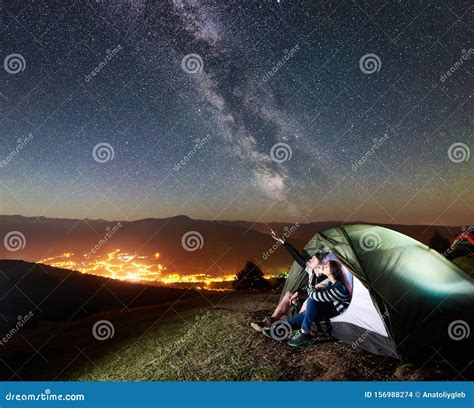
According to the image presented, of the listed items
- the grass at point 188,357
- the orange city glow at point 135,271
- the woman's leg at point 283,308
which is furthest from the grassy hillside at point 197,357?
the orange city glow at point 135,271

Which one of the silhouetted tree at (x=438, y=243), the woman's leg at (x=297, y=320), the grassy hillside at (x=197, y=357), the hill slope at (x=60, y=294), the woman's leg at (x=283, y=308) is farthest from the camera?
the silhouetted tree at (x=438, y=243)

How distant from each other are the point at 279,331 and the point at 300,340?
0.70m

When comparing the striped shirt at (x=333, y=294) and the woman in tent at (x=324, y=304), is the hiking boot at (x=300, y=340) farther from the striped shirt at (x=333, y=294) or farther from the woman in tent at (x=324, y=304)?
the striped shirt at (x=333, y=294)

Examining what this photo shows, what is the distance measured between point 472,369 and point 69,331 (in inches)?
479

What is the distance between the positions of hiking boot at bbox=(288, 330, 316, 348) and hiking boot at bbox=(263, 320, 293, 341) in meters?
0.35

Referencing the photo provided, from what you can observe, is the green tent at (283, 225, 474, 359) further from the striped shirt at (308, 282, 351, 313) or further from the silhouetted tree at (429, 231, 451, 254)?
the silhouetted tree at (429, 231, 451, 254)

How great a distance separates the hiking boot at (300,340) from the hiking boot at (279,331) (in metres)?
0.35

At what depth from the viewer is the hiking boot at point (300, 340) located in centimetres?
662

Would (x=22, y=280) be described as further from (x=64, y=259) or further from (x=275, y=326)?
(x=64, y=259)

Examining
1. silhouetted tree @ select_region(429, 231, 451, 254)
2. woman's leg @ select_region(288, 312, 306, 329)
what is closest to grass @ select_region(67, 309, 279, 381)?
woman's leg @ select_region(288, 312, 306, 329)


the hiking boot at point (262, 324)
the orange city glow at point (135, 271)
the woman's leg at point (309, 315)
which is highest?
the woman's leg at point (309, 315)

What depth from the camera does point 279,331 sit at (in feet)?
23.9

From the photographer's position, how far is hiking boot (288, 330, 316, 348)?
6621 millimetres
